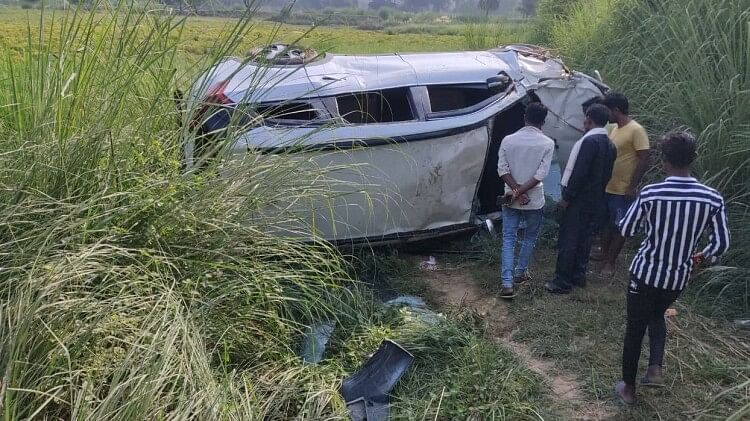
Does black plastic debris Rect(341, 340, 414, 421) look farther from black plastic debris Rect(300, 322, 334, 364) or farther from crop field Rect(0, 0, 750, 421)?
black plastic debris Rect(300, 322, 334, 364)

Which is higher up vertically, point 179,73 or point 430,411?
point 179,73

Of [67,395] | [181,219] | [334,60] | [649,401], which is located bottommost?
[649,401]

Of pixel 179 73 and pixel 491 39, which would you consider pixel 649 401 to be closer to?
pixel 179 73

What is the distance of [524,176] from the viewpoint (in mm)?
5273

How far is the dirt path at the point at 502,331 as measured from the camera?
13.0 ft

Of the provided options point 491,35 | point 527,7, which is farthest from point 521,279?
point 527,7

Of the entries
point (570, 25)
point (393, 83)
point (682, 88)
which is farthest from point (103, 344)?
point (570, 25)

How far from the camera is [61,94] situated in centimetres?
346

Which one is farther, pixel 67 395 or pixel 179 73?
pixel 179 73

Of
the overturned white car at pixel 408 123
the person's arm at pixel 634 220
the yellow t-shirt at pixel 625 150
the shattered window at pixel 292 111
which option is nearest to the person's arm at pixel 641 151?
the yellow t-shirt at pixel 625 150

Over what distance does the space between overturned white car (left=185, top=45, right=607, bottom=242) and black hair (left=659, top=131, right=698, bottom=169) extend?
2059 millimetres

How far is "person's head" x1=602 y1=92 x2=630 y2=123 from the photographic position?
18.2 ft

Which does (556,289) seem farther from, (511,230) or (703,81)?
(703,81)

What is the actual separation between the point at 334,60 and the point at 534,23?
22.5 ft
